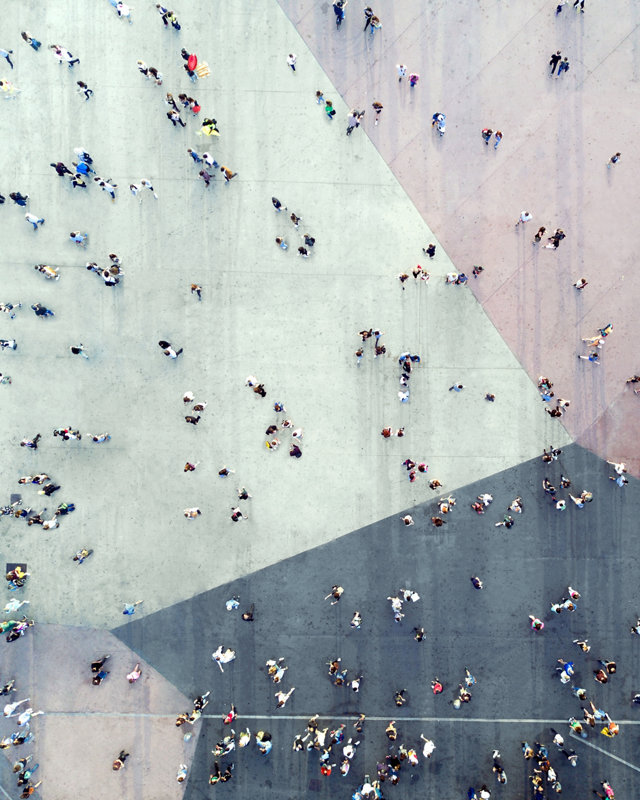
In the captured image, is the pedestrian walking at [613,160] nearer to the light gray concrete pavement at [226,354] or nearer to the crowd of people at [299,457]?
the crowd of people at [299,457]

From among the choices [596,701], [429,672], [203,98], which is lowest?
[596,701]

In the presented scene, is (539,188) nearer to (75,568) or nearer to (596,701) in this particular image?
(596,701)

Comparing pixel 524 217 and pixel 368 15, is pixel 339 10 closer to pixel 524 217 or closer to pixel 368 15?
pixel 368 15

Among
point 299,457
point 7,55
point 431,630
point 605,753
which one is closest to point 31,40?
point 7,55

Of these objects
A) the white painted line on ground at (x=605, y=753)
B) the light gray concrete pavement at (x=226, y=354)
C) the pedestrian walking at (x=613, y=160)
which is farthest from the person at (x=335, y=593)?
the pedestrian walking at (x=613, y=160)

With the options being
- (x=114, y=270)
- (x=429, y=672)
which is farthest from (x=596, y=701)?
(x=114, y=270)

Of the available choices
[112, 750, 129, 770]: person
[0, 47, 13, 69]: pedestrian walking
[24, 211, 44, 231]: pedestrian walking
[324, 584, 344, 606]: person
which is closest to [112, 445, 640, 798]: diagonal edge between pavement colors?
[324, 584, 344, 606]: person

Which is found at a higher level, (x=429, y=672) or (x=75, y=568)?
(x=75, y=568)
